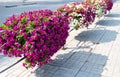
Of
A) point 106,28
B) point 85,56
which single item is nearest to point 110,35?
point 106,28

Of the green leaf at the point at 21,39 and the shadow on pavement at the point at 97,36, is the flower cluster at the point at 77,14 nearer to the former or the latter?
the shadow on pavement at the point at 97,36

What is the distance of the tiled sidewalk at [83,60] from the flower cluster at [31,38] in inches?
29.3

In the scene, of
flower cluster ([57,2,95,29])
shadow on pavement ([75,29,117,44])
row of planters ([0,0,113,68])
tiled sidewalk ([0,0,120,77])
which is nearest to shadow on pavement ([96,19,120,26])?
shadow on pavement ([75,29,117,44])

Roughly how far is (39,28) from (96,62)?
7.94 feet

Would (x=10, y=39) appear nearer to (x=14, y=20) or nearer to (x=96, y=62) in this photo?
(x=14, y=20)

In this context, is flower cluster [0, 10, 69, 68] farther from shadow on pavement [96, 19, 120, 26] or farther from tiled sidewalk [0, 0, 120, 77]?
shadow on pavement [96, 19, 120, 26]

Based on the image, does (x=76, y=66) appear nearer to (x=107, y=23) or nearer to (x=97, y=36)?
(x=97, y=36)

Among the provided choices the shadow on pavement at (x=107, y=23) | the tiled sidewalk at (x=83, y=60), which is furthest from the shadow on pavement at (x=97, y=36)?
the shadow on pavement at (x=107, y=23)

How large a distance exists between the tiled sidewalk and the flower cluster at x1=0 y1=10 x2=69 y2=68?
0.75 meters

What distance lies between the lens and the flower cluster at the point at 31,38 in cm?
530

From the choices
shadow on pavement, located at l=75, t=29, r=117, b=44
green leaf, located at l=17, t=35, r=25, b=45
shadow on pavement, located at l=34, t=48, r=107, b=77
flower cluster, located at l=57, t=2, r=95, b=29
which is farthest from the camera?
shadow on pavement, located at l=75, t=29, r=117, b=44

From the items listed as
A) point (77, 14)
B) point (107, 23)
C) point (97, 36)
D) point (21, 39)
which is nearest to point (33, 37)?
point (21, 39)

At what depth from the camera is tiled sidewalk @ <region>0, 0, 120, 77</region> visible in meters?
6.12

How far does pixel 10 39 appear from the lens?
5.40 meters
